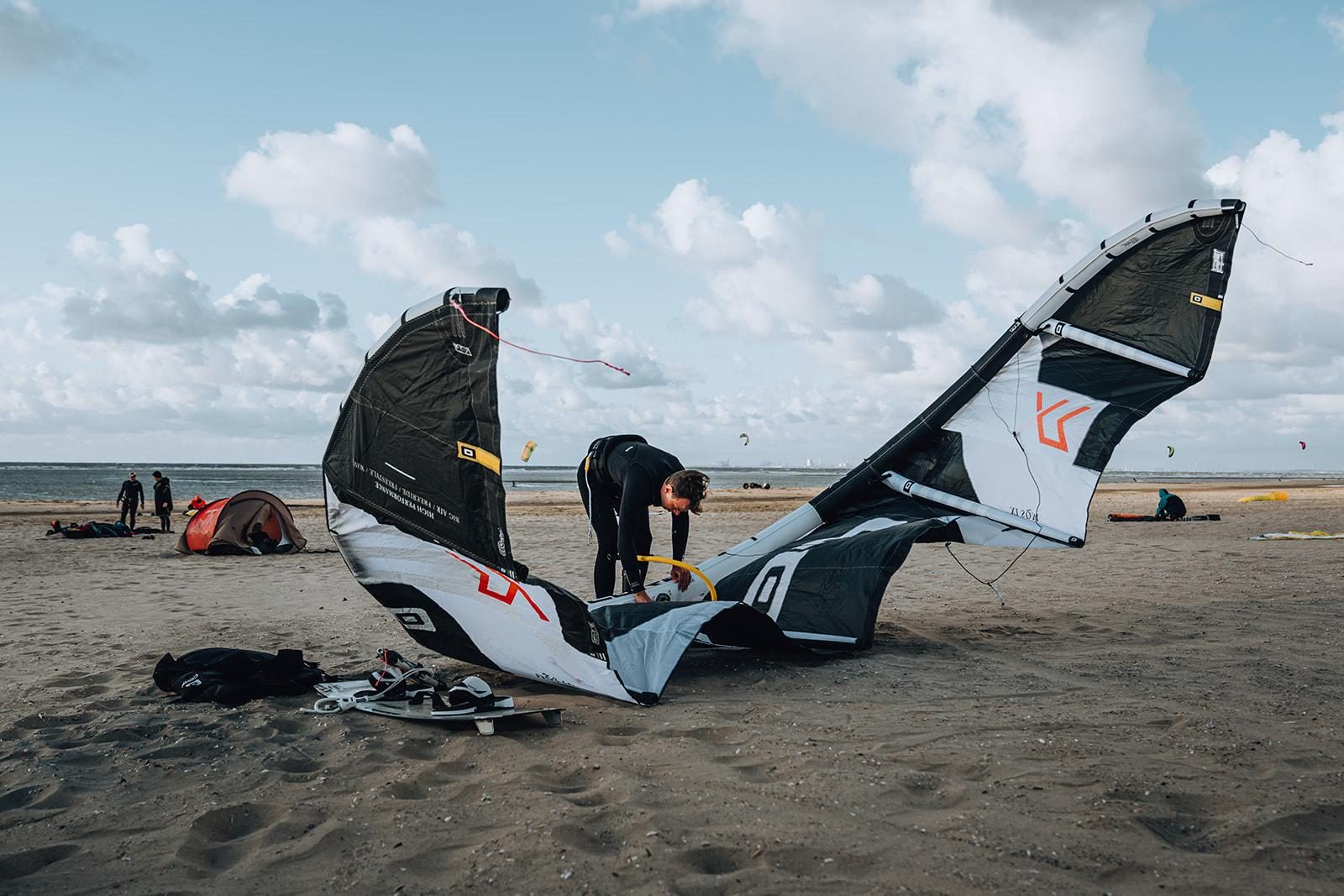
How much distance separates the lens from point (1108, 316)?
6234 millimetres

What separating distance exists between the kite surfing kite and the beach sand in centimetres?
32

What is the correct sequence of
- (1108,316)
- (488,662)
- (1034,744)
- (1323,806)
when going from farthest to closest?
1. (1108,316)
2. (488,662)
3. (1034,744)
4. (1323,806)

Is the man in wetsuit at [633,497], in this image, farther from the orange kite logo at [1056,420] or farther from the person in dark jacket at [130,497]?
the person in dark jacket at [130,497]

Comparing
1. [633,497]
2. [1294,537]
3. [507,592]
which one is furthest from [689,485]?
[1294,537]

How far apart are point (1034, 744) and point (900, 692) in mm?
956

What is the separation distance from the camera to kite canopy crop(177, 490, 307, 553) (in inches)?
513

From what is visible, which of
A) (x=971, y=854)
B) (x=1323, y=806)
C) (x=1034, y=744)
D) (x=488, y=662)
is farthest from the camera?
(x=488, y=662)

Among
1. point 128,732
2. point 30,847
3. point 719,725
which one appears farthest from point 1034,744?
point 128,732

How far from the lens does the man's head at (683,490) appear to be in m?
5.32

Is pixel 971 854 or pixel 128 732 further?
pixel 128 732

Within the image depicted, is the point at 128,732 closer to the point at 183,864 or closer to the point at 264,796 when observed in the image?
the point at 264,796

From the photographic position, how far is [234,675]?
177 inches

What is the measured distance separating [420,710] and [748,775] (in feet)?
5.49

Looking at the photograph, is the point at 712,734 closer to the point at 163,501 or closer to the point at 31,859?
the point at 31,859
